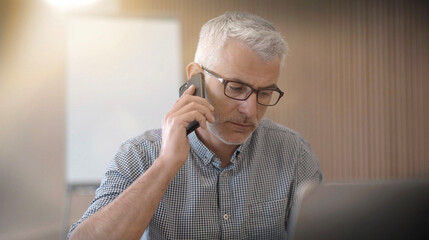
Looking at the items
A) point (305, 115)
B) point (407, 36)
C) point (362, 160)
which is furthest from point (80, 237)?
point (407, 36)

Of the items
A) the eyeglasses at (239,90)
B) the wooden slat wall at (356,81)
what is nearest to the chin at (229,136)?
the eyeglasses at (239,90)

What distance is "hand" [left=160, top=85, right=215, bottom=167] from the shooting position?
3.65 ft

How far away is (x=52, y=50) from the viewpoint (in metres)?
3.13

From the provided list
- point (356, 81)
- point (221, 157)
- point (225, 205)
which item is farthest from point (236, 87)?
point (356, 81)

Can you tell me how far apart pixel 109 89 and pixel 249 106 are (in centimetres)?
190

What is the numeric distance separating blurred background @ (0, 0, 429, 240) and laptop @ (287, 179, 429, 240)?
8.94 feet

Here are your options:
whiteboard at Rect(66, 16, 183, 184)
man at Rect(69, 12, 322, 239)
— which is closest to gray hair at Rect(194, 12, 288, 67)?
man at Rect(69, 12, 322, 239)

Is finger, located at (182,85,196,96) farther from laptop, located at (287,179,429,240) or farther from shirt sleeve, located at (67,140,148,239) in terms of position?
laptop, located at (287,179,429,240)

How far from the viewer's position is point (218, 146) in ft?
4.26

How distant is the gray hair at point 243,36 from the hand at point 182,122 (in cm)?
14

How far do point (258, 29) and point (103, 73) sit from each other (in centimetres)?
192

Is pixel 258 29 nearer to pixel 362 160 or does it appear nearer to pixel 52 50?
pixel 52 50

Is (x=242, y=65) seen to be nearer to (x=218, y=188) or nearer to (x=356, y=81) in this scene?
(x=218, y=188)

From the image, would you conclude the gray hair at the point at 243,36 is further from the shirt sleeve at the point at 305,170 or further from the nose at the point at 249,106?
the shirt sleeve at the point at 305,170
